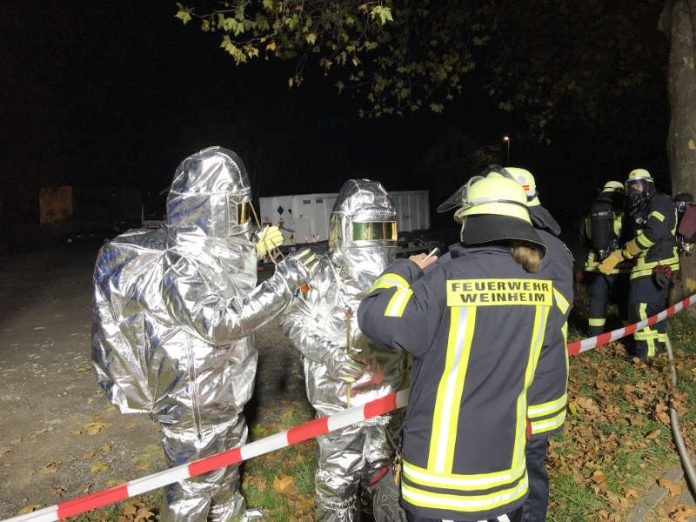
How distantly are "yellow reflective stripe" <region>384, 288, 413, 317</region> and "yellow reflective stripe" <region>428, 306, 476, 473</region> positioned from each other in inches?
7.6

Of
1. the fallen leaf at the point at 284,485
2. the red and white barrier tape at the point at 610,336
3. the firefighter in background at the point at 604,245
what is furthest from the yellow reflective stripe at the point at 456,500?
the firefighter in background at the point at 604,245

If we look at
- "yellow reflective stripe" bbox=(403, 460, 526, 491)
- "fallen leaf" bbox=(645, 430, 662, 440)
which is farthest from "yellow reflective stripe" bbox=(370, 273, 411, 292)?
"fallen leaf" bbox=(645, 430, 662, 440)

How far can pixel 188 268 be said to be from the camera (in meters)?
2.96

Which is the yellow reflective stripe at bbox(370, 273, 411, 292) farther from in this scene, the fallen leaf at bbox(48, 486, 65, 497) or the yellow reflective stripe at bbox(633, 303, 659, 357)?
the yellow reflective stripe at bbox(633, 303, 659, 357)

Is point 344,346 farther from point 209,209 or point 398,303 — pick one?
point 398,303

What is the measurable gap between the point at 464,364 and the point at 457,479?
1.63 ft

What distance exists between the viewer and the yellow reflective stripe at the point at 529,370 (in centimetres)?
233

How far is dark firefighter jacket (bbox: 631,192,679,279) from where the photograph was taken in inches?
247

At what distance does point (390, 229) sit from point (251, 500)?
227 cm

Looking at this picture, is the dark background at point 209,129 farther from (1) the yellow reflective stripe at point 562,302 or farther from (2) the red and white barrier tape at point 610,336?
(1) the yellow reflective stripe at point 562,302

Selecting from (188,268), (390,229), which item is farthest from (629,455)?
(188,268)

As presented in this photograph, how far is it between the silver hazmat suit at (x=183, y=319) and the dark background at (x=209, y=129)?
18033mm

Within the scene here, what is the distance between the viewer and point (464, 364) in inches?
88.4

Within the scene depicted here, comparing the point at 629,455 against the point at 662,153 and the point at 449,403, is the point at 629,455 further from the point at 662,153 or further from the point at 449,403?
the point at 662,153
